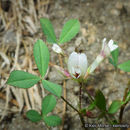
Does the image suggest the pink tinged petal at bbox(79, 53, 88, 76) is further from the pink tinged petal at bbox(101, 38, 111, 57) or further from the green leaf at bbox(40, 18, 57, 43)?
the green leaf at bbox(40, 18, 57, 43)

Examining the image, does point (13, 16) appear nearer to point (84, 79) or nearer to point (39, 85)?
point (39, 85)

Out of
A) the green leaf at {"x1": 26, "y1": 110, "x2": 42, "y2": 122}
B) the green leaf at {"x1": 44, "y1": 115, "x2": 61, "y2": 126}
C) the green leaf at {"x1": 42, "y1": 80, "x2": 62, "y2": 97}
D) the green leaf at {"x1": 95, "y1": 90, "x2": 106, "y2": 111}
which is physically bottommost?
the green leaf at {"x1": 44, "y1": 115, "x2": 61, "y2": 126}

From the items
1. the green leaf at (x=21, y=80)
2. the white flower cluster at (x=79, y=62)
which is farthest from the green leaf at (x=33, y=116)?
the white flower cluster at (x=79, y=62)

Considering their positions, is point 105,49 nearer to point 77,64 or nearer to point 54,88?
point 77,64

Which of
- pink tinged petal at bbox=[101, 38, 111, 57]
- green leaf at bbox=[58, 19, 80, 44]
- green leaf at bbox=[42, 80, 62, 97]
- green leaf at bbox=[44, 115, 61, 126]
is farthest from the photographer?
green leaf at bbox=[58, 19, 80, 44]

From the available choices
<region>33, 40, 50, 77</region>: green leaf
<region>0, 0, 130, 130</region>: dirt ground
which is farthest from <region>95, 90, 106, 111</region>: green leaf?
<region>33, 40, 50, 77</region>: green leaf
